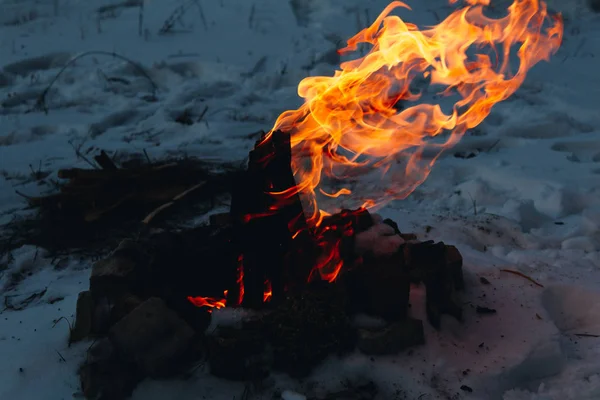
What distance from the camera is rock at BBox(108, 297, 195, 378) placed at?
2755mm

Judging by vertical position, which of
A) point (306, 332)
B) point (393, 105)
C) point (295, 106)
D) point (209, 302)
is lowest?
point (295, 106)

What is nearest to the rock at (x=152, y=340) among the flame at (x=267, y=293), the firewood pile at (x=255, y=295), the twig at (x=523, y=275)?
the firewood pile at (x=255, y=295)

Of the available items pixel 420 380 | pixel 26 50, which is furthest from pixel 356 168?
pixel 26 50

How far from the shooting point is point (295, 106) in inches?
251

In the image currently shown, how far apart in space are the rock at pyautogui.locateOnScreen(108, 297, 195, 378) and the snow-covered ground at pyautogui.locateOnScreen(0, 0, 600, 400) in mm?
91

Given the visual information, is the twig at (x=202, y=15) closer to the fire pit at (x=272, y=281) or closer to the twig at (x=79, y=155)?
the twig at (x=79, y=155)

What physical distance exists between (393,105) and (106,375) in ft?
11.6

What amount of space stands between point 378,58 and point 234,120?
2644mm

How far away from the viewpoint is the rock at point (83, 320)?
3.02m

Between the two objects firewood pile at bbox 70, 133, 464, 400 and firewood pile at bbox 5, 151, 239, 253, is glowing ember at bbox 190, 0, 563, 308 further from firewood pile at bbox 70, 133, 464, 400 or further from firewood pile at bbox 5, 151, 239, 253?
firewood pile at bbox 5, 151, 239, 253

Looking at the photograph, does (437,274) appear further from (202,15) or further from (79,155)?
(202,15)

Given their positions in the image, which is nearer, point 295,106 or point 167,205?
point 167,205

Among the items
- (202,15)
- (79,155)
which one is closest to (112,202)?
(79,155)

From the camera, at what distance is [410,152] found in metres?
5.53
